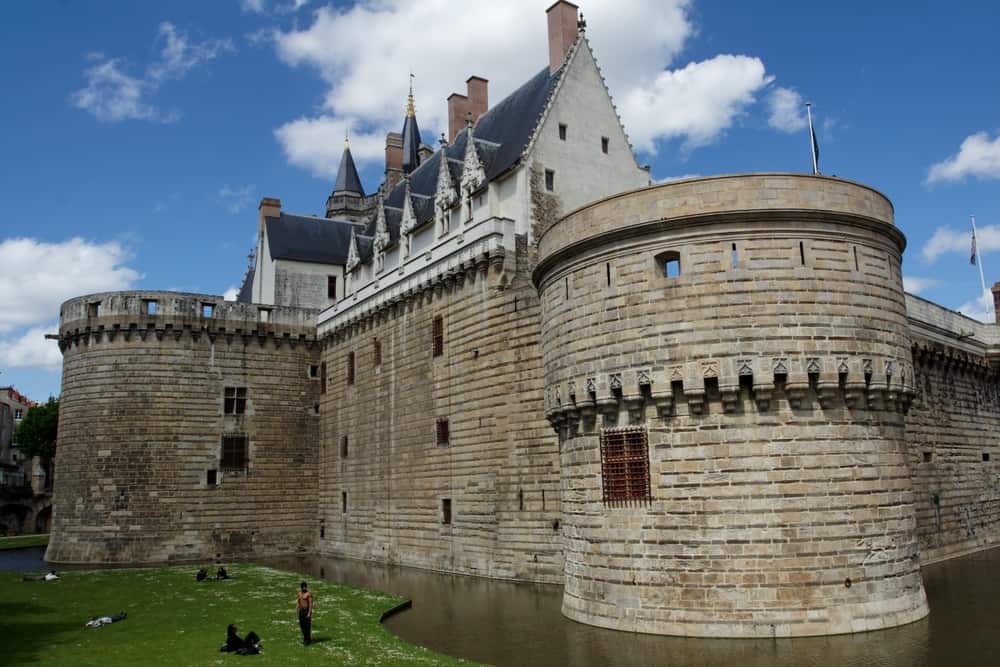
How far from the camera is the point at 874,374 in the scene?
1708 cm

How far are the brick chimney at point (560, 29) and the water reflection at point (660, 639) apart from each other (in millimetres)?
21193

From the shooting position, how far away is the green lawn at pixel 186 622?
15422 millimetres

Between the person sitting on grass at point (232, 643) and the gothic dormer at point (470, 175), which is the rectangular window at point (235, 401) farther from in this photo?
the person sitting on grass at point (232, 643)

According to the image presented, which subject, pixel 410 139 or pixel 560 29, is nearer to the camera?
pixel 560 29

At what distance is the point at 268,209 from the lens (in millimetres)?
46594

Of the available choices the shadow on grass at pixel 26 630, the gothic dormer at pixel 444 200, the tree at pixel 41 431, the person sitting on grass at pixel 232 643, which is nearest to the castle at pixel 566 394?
the gothic dormer at pixel 444 200

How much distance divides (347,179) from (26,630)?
44.9m

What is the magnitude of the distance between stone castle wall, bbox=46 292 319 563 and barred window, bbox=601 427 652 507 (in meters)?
25.9

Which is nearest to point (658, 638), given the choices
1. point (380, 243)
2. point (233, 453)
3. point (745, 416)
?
point (745, 416)

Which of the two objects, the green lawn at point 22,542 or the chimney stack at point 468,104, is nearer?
the chimney stack at point 468,104

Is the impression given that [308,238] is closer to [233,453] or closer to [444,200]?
[233,453]

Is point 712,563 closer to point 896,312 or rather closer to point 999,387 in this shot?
point 896,312

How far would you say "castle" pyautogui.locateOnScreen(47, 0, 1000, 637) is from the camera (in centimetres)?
1652

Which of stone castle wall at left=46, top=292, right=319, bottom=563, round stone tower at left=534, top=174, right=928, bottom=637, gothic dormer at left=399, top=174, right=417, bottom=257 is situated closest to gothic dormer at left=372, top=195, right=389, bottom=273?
gothic dormer at left=399, top=174, right=417, bottom=257
